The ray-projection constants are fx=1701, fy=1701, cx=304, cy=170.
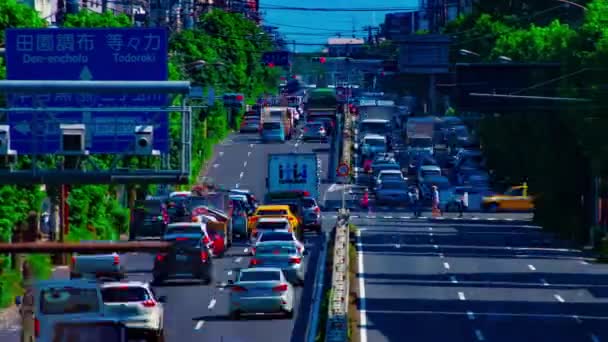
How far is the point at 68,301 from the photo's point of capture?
31047mm

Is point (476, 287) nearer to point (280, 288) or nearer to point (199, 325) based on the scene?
point (280, 288)

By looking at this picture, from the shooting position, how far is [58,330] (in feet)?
75.8

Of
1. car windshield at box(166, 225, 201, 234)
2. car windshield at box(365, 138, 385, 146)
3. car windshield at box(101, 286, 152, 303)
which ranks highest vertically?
car windshield at box(101, 286, 152, 303)

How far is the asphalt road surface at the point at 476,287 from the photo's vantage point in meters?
40.3

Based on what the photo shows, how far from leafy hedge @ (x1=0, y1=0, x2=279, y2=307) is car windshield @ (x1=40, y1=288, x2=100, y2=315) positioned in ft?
37.7

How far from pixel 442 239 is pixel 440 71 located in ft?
45.3

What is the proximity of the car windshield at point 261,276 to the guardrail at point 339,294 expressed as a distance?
146cm

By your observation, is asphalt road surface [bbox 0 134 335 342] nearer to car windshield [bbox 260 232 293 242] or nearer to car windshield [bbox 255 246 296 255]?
car windshield [bbox 255 246 296 255]

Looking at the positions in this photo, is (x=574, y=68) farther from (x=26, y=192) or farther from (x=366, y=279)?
(x=26, y=192)

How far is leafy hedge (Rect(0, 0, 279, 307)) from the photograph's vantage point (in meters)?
46.1

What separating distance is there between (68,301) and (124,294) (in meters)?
5.32

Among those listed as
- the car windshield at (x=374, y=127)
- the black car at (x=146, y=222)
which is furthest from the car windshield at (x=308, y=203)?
the car windshield at (x=374, y=127)

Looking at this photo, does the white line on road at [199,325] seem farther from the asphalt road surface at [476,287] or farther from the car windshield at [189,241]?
the car windshield at [189,241]

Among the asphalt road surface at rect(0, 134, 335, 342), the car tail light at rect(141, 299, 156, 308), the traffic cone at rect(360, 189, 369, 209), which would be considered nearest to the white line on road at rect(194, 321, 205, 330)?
the asphalt road surface at rect(0, 134, 335, 342)
